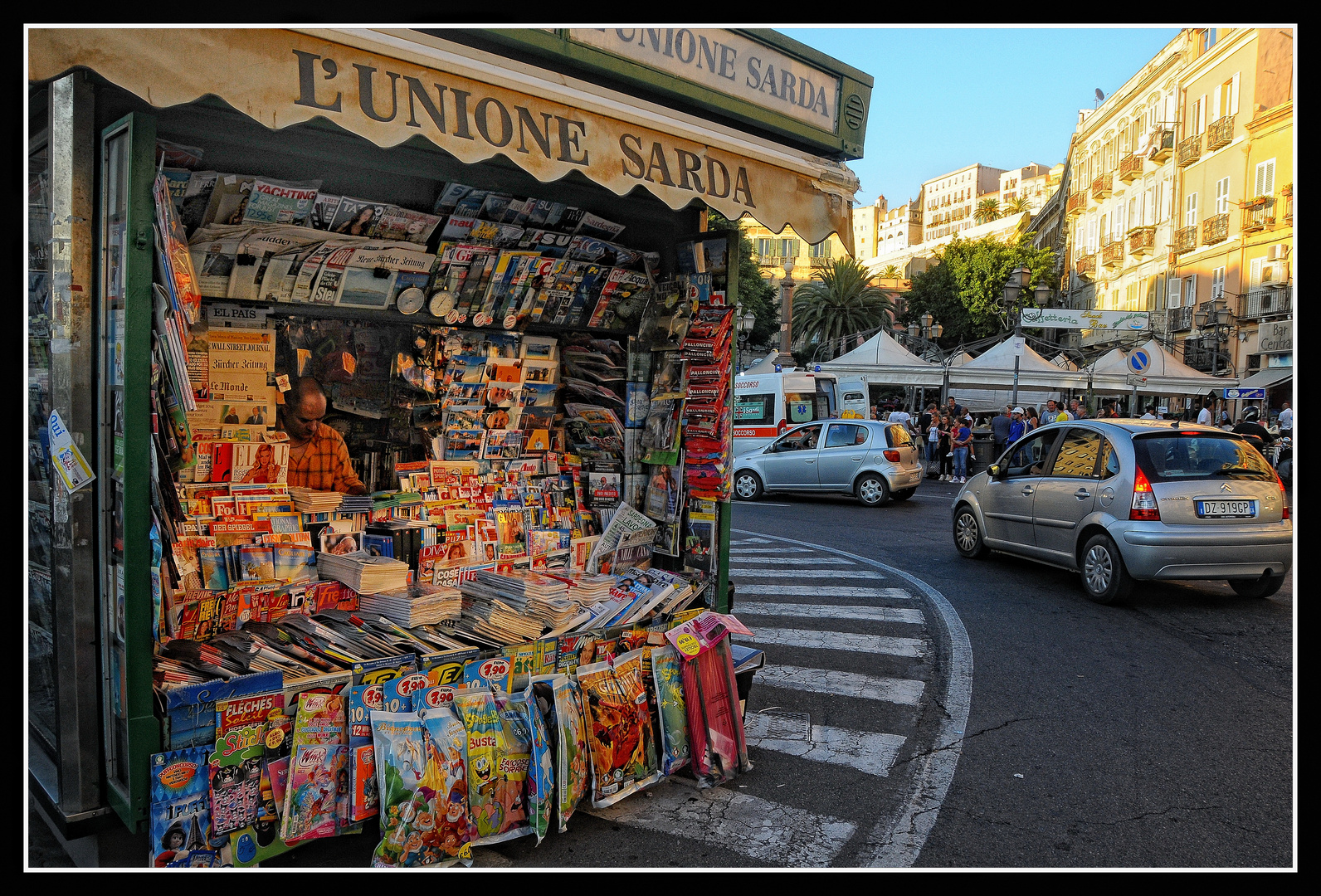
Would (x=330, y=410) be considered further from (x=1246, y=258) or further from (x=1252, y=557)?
(x=1246, y=258)

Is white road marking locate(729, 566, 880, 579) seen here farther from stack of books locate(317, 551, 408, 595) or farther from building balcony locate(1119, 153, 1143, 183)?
building balcony locate(1119, 153, 1143, 183)

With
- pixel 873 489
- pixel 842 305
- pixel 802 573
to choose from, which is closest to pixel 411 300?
pixel 802 573

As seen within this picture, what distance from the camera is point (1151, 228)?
134ft

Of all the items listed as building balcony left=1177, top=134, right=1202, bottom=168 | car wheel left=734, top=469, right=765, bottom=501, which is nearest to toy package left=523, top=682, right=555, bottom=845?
car wheel left=734, top=469, right=765, bottom=501

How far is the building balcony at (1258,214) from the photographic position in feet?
103

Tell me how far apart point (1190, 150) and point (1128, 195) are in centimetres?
793

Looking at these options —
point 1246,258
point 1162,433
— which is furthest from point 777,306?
point 1162,433

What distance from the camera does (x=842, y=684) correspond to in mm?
6082

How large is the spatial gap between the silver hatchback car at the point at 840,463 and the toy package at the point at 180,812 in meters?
13.8

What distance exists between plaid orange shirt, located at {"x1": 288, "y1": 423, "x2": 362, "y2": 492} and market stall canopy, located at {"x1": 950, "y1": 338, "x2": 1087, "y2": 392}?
844 inches

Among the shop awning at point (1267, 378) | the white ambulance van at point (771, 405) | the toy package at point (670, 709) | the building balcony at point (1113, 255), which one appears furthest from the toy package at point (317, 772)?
the building balcony at point (1113, 255)

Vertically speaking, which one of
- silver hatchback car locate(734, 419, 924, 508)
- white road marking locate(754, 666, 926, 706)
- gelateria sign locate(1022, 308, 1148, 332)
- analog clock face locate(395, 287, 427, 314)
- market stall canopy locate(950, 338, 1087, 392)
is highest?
gelateria sign locate(1022, 308, 1148, 332)

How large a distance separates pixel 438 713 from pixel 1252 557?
740 cm

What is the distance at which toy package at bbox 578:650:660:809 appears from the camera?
153 inches
